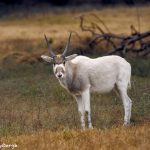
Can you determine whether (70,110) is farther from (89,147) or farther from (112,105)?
(89,147)

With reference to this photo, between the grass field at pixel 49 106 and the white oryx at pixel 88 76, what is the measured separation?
0.48 m

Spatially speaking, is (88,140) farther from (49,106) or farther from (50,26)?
(50,26)

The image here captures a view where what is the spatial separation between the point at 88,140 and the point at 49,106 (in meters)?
4.51

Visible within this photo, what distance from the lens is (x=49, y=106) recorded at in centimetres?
1734

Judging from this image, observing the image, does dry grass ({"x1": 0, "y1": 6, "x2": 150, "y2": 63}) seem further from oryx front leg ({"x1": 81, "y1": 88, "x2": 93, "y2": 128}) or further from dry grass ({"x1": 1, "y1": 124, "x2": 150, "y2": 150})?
dry grass ({"x1": 1, "y1": 124, "x2": 150, "y2": 150})

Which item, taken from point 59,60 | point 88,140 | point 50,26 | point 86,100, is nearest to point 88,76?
point 86,100

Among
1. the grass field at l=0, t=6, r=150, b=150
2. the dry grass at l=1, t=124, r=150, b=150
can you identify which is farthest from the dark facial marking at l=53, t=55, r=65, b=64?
the dry grass at l=1, t=124, r=150, b=150

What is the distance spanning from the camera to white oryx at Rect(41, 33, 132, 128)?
586 inches

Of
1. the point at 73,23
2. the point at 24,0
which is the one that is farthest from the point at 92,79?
the point at 24,0

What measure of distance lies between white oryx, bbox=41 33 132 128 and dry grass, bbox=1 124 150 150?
4.65ft

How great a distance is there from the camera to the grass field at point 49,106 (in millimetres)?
12922

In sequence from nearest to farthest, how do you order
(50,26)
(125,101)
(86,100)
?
(86,100) → (125,101) → (50,26)

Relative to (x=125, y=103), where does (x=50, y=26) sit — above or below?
below

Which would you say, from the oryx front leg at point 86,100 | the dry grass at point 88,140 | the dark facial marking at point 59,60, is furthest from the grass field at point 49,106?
the dark facial marking at point 59,60
